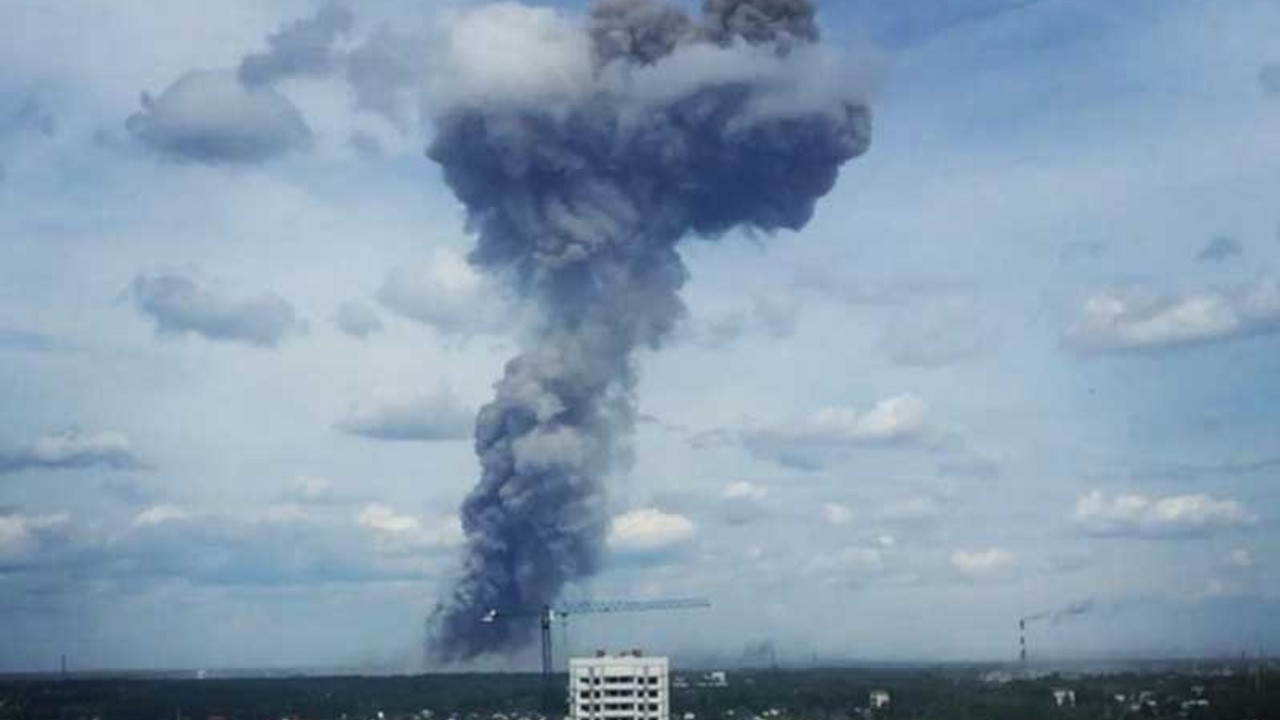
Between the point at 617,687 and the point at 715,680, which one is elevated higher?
the point at 617,687

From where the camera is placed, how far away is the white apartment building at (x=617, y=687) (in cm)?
5525

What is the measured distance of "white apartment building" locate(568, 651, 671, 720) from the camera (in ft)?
181

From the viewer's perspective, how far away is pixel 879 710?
82.6 meters

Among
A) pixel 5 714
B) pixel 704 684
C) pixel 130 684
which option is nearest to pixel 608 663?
pixel 5 714

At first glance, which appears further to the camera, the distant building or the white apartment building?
the distant building

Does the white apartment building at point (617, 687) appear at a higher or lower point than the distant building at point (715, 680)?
higher

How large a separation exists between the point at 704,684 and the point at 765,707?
1831cm

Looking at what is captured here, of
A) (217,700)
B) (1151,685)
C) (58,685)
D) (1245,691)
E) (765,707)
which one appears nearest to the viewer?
(1245,691)

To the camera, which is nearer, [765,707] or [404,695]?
[765,707]

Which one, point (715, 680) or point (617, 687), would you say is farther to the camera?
point (715, 680)

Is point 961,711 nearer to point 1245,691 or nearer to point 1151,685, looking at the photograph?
point 1245,691

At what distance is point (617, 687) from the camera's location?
182 ft

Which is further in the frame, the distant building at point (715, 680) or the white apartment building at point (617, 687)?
the distant building at point (715, 680)

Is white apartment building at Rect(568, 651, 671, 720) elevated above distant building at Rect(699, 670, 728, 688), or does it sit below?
above
